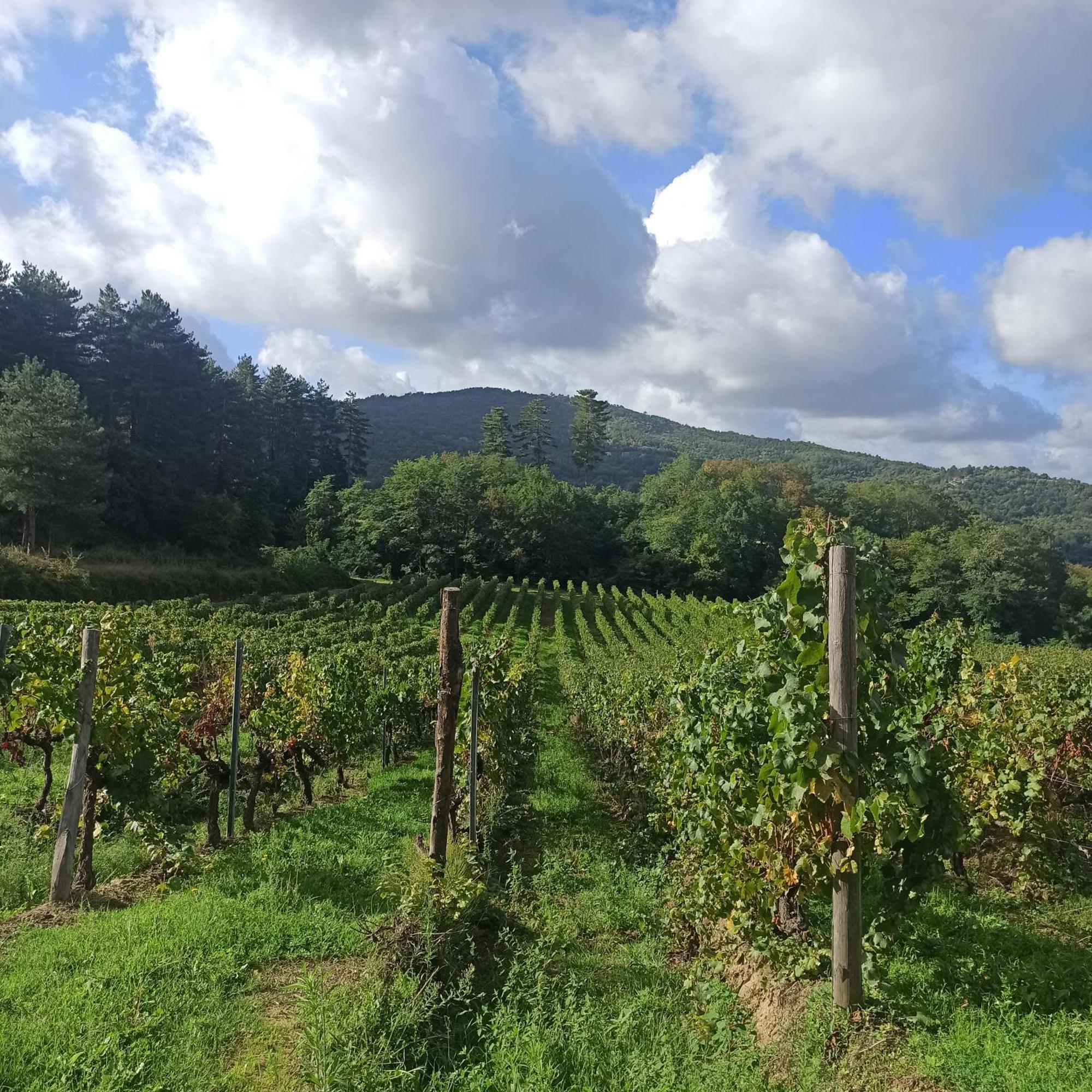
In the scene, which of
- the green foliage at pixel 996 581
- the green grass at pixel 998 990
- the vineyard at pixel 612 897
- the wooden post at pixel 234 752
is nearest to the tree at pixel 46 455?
the vineyard at pixel 612 897

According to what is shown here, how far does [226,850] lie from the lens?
6.75 m

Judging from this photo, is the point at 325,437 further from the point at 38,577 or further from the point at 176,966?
the point at 176,966

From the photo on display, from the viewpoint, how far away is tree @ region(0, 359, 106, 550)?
3503 cm

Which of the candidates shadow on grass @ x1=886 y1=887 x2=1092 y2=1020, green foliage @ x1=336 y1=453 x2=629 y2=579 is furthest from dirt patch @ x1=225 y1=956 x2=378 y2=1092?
green foliage @ x1=336 y1=453 x2=629 y2=579

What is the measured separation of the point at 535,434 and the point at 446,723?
301 ft

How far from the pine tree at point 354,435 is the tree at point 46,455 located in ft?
139

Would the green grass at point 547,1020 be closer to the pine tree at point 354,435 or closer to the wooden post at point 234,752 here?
the wooden post at point 234,752

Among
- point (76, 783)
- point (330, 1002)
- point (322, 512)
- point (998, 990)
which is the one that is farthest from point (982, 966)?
point (322, 512)

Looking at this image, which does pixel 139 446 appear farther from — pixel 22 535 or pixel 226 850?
pixel 226 850

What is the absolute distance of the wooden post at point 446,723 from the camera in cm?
525

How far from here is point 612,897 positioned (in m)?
6.17

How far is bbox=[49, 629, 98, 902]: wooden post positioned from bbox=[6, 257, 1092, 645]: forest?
1068 inches

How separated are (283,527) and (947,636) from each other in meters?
61.3

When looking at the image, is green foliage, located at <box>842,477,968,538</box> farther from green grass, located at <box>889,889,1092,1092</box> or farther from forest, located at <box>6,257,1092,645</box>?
green grass, located at <box>889,889,1092,1092</box>
